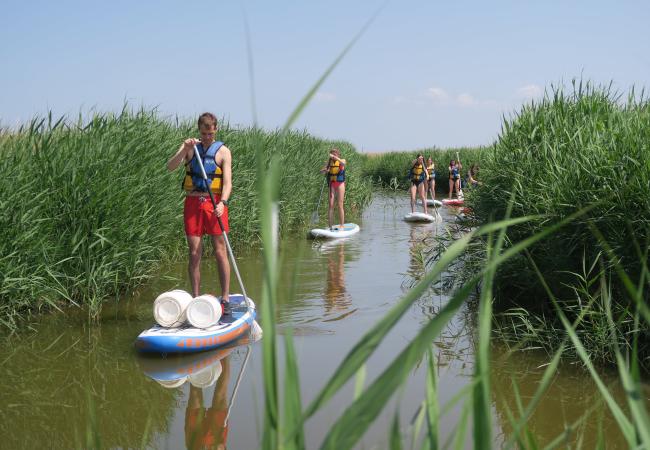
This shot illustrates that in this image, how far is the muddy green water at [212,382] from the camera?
13.8ft

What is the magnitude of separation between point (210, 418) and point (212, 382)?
0.78m

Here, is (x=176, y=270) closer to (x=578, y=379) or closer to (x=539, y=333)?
(x=539, y=333)

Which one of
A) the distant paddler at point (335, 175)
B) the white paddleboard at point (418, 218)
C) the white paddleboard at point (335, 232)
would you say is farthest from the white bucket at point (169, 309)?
the white paddleboard at point (418, 218)

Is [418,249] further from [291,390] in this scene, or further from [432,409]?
[291,390]

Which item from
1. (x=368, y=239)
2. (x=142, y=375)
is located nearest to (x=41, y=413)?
(x=142, y=375)

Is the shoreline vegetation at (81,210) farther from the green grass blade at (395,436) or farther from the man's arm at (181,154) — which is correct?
the green grass blade at (395,436)

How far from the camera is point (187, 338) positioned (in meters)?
5.82

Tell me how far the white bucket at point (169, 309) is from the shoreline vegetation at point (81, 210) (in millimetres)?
1100

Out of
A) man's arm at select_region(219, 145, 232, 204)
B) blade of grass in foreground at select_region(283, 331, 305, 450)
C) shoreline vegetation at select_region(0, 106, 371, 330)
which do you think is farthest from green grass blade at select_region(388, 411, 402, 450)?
man's arm at select_region(219, 145, 232, 204)

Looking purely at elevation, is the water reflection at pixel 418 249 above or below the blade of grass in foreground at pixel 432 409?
below

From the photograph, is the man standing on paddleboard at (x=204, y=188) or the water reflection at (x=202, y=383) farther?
the man standing on paddleboard at (x=204, y=188)

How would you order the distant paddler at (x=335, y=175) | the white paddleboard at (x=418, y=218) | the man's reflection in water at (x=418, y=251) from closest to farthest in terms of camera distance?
the man's reflection in water at (x=418, y=251) < the distant paddler at (x=335, y=175) < the white paddleboard at (x=418, y=218)

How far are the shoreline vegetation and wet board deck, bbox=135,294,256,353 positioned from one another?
48.5 inches

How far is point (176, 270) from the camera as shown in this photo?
9922mm
